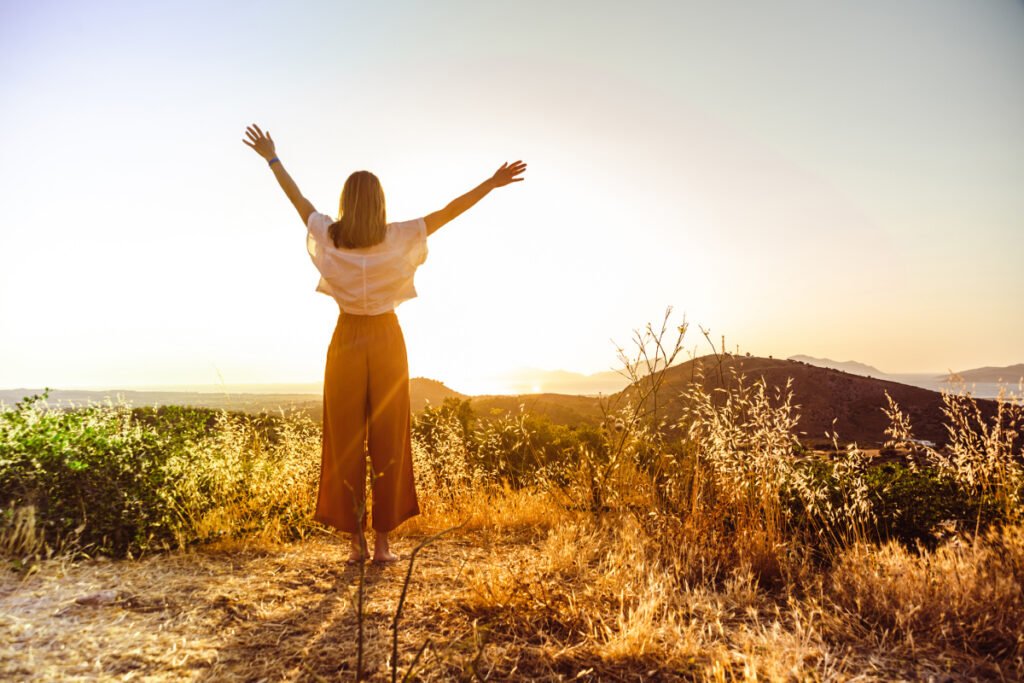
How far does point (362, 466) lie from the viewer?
4.05 metres

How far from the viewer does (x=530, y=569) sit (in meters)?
3.46

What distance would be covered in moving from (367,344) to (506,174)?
147 cm

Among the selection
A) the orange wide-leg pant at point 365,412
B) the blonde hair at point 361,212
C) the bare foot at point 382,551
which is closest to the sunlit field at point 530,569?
the bare foot at point 382,551

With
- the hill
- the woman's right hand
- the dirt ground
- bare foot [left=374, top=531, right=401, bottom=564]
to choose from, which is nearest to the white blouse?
the woman's right hand

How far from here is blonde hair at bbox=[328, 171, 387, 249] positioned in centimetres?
384

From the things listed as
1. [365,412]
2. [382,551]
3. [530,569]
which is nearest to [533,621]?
[530,569]

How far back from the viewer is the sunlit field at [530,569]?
2549mm

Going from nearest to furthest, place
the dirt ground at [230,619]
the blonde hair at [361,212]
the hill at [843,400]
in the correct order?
1. the dirt ground at [230,619]
2. the blonde hair at [361,212]
3. the hill at [843,400]

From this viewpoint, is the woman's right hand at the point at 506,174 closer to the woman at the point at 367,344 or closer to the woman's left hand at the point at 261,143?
the woman at the point at 367,344

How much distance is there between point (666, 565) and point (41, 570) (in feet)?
11.8

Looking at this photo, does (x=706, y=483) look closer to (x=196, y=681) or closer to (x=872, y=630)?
(x=872, y=630)

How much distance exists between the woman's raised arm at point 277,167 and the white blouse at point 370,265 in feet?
0.66

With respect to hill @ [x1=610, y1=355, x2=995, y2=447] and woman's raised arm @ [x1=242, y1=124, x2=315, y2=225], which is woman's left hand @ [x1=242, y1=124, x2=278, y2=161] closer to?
woman's raised arm @ [x1=242, y1=124, x2=315, y2=225]

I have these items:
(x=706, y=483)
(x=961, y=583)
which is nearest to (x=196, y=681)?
(x=706, y=483)
